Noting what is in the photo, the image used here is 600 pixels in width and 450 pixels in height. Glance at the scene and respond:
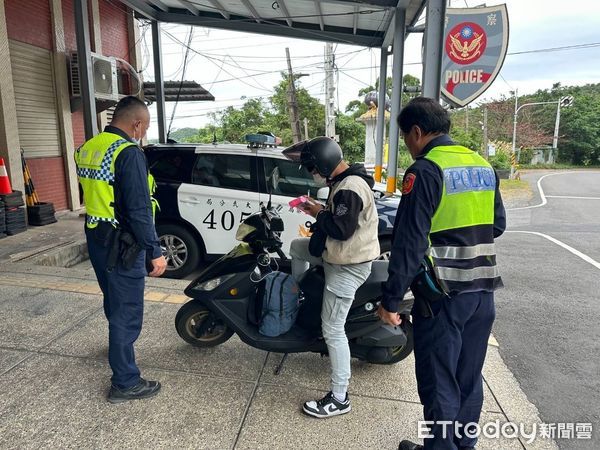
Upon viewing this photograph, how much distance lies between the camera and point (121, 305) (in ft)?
8.36

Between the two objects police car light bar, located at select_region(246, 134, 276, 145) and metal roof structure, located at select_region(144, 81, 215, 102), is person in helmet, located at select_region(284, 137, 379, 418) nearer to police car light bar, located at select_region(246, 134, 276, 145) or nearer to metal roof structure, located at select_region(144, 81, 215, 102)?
police car light bar, located at select_region(246, 134, 276, 145)

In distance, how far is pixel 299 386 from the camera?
2.87m

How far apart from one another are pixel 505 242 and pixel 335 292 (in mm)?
6926

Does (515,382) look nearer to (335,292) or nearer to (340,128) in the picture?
(335,292)

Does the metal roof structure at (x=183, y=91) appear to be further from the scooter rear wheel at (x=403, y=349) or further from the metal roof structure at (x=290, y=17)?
the scooter rear wheel at (x=403, y=349)

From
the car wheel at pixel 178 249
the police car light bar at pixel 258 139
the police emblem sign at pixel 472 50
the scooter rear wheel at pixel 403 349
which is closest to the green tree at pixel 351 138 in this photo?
the police emblem sign at pixel 472 50

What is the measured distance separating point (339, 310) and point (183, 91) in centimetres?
1149

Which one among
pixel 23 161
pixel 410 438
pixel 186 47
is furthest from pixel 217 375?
pixel 186 47

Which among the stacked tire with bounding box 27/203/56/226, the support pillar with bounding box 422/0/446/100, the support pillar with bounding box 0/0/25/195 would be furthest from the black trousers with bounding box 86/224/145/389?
the support pillar with bounding box 0/0/25/195

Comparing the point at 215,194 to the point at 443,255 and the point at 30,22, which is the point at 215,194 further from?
the point at 30,22

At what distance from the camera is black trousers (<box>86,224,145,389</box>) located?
8.27ft

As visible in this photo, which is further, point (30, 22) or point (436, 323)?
point (30, 22)

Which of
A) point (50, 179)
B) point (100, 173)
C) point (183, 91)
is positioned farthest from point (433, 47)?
point (183, 91)

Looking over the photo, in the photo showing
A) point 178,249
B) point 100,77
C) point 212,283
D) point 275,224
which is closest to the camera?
point 275,224
